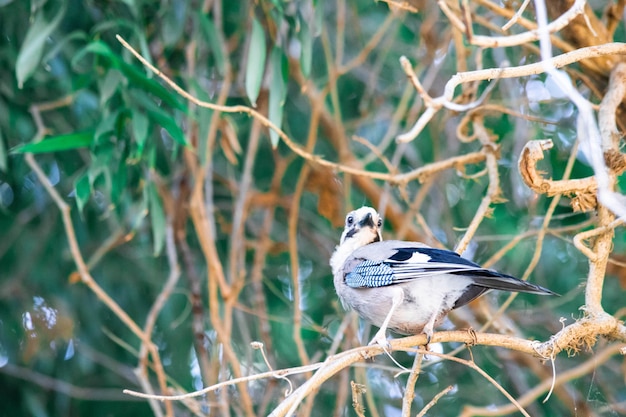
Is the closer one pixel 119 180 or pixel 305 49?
A: pixel 305 49

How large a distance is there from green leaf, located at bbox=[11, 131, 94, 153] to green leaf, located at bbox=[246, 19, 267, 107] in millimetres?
518

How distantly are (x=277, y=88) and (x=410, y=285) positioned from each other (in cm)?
91

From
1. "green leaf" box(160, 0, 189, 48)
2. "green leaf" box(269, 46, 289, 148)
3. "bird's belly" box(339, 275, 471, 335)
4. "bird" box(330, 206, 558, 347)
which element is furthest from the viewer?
"green leaf" box(160, 0, 189, 48)

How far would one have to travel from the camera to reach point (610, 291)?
347 cm

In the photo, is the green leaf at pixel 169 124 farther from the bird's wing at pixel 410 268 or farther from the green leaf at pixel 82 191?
the bird's wing at pixel 410 268

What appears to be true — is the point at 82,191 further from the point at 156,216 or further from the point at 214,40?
the point at 214,40

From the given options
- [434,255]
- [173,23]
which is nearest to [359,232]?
[434,255]

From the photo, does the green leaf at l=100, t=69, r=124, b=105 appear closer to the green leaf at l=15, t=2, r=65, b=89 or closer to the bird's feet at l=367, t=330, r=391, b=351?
the green leaf at l=15, t=2, r=65, b=89

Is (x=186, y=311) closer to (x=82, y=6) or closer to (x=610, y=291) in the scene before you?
(x=82, y=6)

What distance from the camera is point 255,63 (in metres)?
2.63

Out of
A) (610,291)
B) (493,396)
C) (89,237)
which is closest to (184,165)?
(89,237)

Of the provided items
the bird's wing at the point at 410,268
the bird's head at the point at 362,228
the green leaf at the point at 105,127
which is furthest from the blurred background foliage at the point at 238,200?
the bird's wing at the point at 410,268

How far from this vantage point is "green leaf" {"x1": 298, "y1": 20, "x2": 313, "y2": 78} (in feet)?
8.91

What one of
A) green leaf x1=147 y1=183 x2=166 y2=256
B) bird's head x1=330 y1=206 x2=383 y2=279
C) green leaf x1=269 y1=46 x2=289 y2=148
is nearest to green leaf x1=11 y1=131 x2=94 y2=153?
green leaf x1=147 y1=183 x2=166 y2=256
